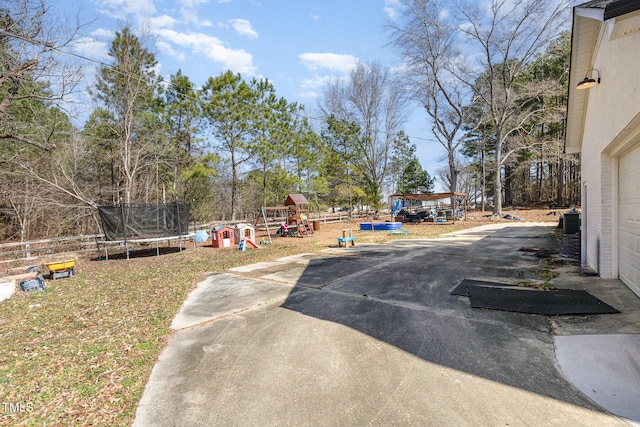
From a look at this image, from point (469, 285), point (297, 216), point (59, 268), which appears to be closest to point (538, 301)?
point (469, 285)

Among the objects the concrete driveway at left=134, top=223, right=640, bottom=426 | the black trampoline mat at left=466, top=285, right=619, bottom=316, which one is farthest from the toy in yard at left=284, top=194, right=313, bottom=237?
the black trampoline mat at left=466, top=285, right=619, bottom=316

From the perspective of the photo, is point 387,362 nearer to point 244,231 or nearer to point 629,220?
point 629,220

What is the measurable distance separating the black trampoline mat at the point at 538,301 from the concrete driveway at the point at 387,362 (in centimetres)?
17

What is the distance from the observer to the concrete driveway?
229 cm

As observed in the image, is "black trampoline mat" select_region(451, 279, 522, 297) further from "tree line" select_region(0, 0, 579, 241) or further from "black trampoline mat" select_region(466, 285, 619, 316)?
"tree line" select_region(0, 0, 579, 241)

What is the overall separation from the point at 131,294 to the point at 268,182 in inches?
709

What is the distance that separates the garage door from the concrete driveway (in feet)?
1.00

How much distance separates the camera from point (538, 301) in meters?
4.53

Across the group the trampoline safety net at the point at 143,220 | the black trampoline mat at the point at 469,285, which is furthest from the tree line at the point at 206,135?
the black trampoline mat at the point at 469,285

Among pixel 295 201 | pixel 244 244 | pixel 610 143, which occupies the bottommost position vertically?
pixel 244 244

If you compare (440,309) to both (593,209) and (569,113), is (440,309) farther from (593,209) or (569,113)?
(569,113)

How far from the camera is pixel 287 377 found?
2.84m

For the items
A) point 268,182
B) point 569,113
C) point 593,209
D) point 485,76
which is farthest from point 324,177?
point 593,209

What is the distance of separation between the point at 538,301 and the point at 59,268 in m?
10.5
